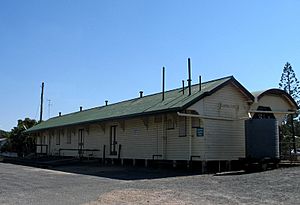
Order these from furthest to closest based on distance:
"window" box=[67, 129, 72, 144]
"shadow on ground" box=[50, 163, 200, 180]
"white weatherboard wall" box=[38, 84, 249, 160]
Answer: "window" box=[67, 129, 72, 144]
"white weatherboard wall" box=[38, 84, 249, 160]
"shadow on ground" box=[50, 163, 200, 180]

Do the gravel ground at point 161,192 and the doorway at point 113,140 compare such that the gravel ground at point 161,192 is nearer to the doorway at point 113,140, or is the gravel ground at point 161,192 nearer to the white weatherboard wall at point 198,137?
the white weatherboard wall at point 198,137

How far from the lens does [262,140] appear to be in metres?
20.0

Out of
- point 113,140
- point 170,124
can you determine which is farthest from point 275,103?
point 113,140

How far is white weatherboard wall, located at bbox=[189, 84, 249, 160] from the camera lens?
20.6 m

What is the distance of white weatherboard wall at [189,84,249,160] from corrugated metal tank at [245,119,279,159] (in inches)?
55.9

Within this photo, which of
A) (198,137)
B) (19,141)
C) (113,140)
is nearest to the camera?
(198,137)

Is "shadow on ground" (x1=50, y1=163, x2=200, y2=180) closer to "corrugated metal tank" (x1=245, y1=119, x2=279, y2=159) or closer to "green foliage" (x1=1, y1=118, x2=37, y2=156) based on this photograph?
"corrugated metal tank" (x1=245, y1=119, x2=279, y2=159)

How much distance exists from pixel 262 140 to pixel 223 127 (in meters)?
2.30

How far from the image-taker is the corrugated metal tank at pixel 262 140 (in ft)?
65.1

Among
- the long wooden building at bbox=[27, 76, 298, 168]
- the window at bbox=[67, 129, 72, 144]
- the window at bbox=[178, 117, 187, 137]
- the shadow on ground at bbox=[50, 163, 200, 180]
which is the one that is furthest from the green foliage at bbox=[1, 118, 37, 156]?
the window at bbox=[178, 117, 187, 137]

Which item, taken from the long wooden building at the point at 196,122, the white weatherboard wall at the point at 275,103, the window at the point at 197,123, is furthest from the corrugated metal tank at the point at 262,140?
the white weatherboard wall at the point at 275,103

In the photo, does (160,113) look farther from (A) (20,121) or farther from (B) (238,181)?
(A) (20,121)

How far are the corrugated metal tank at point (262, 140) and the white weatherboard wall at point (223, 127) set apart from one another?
4.66 feet

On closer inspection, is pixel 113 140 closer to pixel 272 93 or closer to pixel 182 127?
pixel 182 127
